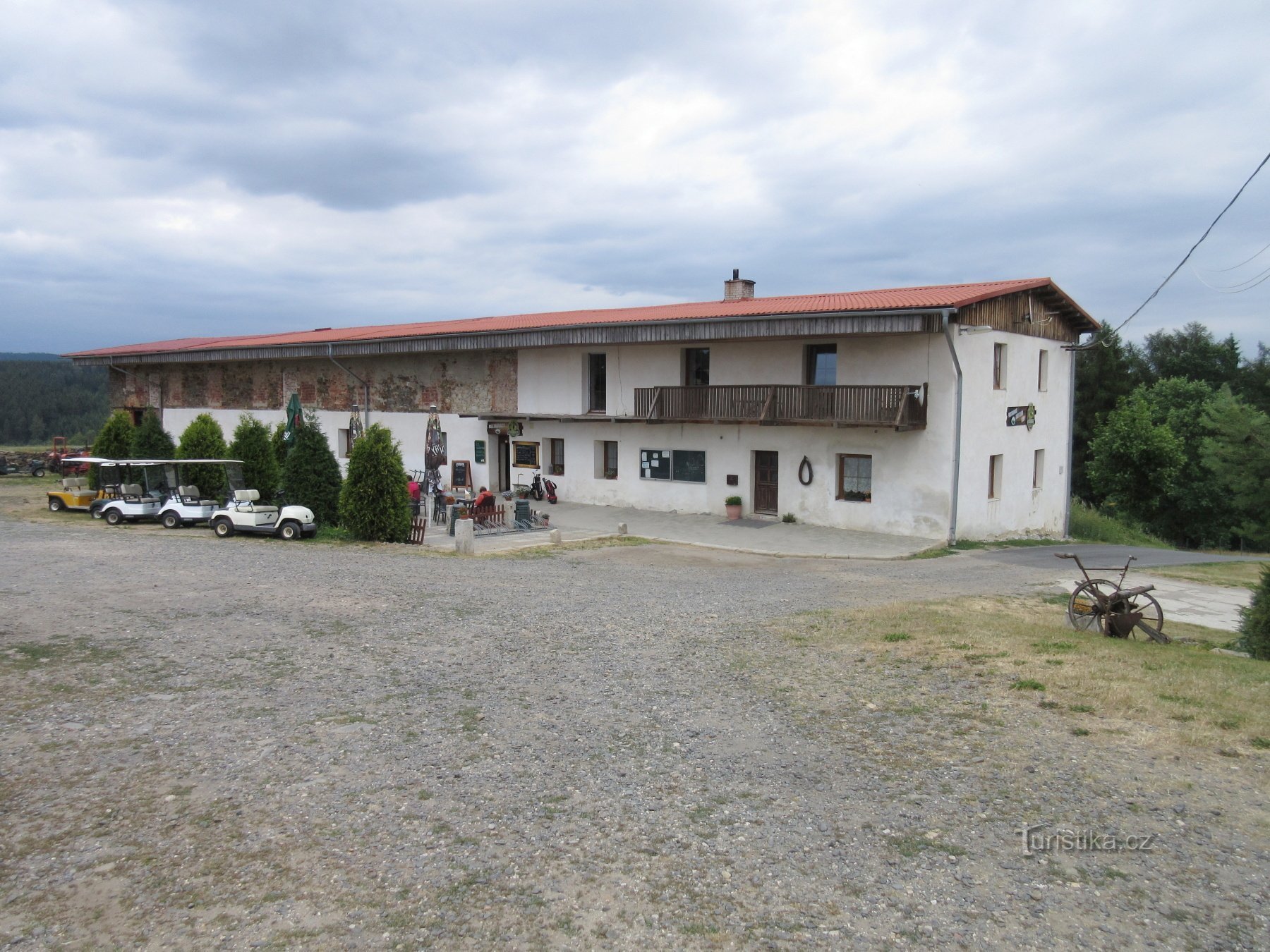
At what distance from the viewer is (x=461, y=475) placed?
29719 mm

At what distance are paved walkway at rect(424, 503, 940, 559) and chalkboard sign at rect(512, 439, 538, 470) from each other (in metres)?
3.50

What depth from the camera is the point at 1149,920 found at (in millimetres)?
4016

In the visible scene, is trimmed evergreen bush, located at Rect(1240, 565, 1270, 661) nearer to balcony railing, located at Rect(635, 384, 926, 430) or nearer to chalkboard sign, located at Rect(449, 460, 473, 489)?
balcony railing, located at Rect(635, 384, 926, 430)

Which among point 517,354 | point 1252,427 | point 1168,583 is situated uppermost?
point 517,354

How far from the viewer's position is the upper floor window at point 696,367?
24828 mm

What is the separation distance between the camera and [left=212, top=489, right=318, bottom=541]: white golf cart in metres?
19.3

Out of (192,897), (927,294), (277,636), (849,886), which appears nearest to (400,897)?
(192,897)

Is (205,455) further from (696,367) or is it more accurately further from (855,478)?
(855,478)

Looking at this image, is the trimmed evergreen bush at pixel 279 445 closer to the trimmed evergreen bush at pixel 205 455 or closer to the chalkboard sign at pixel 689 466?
Answer: the trimmed evergreen bush at pixel 205 455

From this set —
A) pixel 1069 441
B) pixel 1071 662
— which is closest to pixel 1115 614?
pixel 1071 662

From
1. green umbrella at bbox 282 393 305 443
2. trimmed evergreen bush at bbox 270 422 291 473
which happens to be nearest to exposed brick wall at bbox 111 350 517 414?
trimmed evergreen bush at bbox 270 422 291 473

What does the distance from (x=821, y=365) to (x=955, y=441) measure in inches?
160

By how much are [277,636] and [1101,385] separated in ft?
165

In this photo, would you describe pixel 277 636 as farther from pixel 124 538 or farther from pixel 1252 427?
pixel 1252 427
